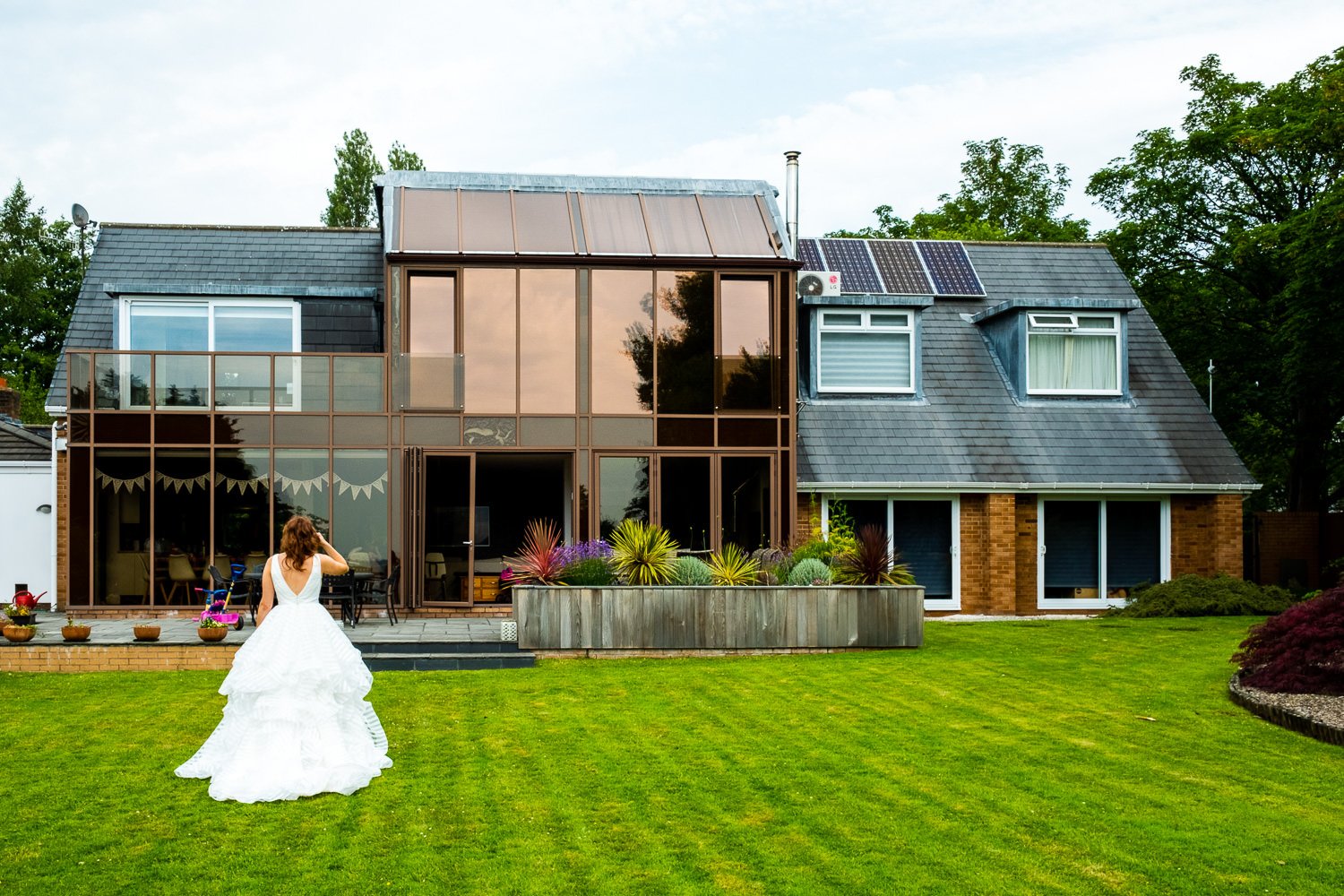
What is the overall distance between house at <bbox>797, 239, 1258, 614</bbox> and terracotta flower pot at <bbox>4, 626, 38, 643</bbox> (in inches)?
424

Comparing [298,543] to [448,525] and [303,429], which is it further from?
[303,429]

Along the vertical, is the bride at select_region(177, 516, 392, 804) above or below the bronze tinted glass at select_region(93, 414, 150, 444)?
below

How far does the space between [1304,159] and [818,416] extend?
1327 centimetres

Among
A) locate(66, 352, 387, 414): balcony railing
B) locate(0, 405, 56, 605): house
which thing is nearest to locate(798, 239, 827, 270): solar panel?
locate(66, 352, 387, 414): balcony railing

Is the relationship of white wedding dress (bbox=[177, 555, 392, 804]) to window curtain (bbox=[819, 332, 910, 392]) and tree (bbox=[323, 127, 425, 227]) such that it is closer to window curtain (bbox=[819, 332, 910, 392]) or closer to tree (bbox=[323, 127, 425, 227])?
window curtain (bbox=[819, 332, 910, 392])

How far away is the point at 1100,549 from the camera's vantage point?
68.7 ft

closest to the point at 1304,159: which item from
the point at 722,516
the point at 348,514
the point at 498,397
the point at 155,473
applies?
the point at 722,516

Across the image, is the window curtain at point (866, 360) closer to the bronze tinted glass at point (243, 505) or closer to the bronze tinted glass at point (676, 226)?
the bronze tinted glass at point (676, 226)

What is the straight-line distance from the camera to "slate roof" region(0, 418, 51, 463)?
21328 millimetres

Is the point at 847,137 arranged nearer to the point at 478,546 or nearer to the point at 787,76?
the point at 787,76

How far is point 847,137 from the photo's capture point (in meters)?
22.8

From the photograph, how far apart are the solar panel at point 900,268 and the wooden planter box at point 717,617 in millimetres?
8673

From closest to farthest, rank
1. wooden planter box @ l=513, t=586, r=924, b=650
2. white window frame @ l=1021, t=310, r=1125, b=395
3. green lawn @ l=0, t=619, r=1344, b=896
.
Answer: green lawn @ l=0, t=619, r=1344, b=896
wooden planter box @ l=513, t=586, r=924, b=650
white window frame @ l=1021, t=310, r=1125, b=395

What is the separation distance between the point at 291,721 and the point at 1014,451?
1515cm
